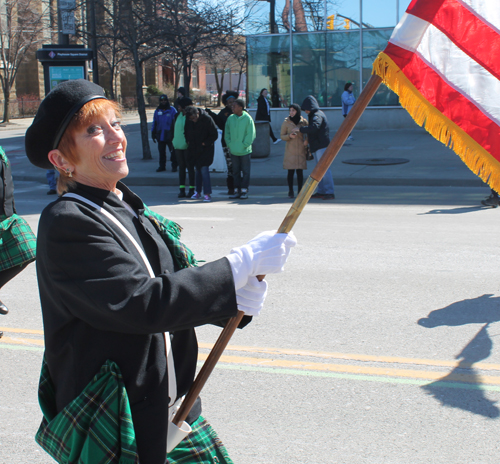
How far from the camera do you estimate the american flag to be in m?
2.18

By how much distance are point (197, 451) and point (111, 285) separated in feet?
2.50

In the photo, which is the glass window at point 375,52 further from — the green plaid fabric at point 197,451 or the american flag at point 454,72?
the green plaid fabric at point 197,451

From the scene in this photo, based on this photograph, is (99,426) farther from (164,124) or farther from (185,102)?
(164,124)

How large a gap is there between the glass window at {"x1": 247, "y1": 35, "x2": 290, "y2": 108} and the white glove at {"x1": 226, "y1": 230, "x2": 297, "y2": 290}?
23773mm

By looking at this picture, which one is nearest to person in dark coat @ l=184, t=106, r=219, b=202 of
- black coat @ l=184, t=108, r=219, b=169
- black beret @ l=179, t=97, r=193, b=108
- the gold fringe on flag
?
black coat @ l=184, t=108, r=219, b=169

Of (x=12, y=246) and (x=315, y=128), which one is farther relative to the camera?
(x=315, y=128)

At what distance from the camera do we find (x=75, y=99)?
1.79 m

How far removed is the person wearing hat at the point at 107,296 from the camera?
1645 mm

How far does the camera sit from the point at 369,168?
14930 mm

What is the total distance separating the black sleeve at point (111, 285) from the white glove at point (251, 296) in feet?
0.61

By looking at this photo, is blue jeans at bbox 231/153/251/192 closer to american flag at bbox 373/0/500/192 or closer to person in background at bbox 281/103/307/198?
person in background at bbox 281/103/307/198

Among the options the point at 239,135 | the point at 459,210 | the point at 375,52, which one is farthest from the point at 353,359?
the point at 375,52

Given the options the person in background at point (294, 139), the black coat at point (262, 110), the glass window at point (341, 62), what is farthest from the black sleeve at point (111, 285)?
the glass window at point (341, 62)

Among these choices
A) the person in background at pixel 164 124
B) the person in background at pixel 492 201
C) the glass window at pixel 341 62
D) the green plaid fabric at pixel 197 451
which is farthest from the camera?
the glass window at pixel 341 62
